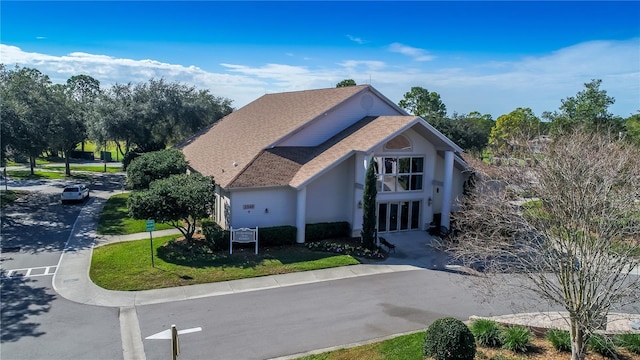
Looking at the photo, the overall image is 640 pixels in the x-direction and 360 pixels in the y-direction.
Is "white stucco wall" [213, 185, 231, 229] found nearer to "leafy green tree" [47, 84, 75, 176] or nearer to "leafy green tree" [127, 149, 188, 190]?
"leafy green tree" [127, 149, 188, 190]

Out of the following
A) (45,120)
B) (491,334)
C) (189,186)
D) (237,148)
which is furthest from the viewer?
(45,120)

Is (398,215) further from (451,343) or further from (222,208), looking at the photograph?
(451,343)

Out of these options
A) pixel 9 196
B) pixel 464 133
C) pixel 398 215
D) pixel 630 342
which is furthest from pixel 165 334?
pixel 464 133

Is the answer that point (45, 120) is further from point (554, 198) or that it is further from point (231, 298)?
point (554, 198)

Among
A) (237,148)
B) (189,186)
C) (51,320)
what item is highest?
(237,148)

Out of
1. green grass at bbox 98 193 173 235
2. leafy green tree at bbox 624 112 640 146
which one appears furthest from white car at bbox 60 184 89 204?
leafy green tree at bbox 624 112 640 146

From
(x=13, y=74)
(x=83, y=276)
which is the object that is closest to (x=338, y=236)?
(x=83, y=276)
